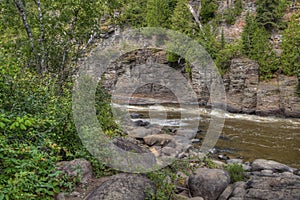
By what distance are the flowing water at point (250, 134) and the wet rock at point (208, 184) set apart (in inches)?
228

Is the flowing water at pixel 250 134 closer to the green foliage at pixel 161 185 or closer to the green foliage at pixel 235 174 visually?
the green foliage at pixel 235 174

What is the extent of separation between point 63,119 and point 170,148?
672 cm

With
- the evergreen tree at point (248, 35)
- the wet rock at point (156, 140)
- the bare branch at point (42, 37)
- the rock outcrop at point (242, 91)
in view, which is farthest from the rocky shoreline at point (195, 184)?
the evergreen tree at point (248, 35)

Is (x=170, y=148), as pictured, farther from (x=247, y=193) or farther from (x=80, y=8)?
(x=80, y=8)

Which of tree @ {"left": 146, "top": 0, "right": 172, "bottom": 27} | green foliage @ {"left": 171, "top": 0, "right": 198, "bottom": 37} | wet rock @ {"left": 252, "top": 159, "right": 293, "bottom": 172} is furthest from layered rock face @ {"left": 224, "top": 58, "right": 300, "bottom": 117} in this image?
tree @ {"left": 146, "top": 0, "right": 172, "bottom": 27}

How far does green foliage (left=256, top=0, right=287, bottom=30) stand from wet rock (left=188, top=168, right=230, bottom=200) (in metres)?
36.7

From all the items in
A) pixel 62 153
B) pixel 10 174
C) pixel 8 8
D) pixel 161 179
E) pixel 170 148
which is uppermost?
pixel 8 8

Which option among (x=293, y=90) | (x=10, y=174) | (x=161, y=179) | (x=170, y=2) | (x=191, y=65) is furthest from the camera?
(x=170, y=2)

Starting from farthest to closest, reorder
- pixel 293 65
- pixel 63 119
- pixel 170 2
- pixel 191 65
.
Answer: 1. pixel 170 2
2. pixel 191 65
3. pixel 293 65
4. pixel 63 119

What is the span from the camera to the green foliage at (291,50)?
102 feet

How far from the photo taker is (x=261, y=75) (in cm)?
3269

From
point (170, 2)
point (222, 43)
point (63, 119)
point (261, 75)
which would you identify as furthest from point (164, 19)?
point (63, 119)

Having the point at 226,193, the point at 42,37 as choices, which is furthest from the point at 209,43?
the point at 226,193

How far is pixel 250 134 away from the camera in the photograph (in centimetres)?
1870
